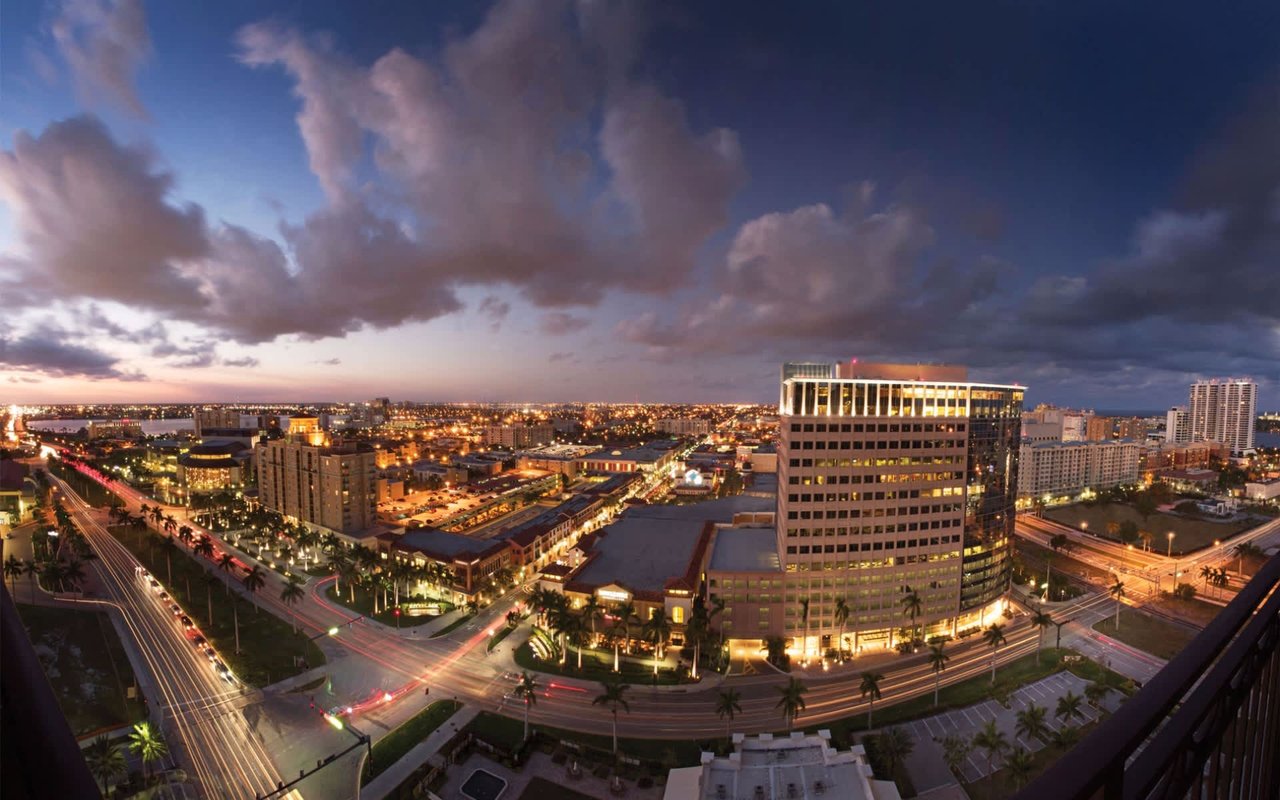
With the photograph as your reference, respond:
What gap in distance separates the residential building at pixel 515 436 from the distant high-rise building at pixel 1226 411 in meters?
152

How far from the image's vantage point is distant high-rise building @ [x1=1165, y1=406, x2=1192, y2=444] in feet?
456

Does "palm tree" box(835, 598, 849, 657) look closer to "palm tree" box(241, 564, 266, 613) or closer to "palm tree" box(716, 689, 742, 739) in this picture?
"palm tree" box(716, 689, 742, 739)

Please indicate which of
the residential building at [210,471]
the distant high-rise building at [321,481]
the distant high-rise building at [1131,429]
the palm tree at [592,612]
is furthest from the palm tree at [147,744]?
the distant high-rise building at [1131,429]

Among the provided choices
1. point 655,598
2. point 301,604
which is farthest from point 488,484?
point 655,598

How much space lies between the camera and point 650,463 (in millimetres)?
103688

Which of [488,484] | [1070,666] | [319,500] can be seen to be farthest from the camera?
[488,484]

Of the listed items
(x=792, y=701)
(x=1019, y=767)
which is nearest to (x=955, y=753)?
(x=1019, y=767)

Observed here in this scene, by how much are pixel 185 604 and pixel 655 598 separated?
35514 millimetres

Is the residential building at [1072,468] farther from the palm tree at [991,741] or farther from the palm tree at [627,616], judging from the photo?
the palm tree at [627,616]

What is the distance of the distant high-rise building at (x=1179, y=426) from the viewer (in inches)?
5472

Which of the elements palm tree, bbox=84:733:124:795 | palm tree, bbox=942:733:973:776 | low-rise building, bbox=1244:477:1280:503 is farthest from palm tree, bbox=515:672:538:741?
low-rise building, bbox=1244:477:1280:503

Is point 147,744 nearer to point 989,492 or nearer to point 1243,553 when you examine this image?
point 989,492

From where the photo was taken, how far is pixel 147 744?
24141 mm

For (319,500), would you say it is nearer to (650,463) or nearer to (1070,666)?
(650,463)
